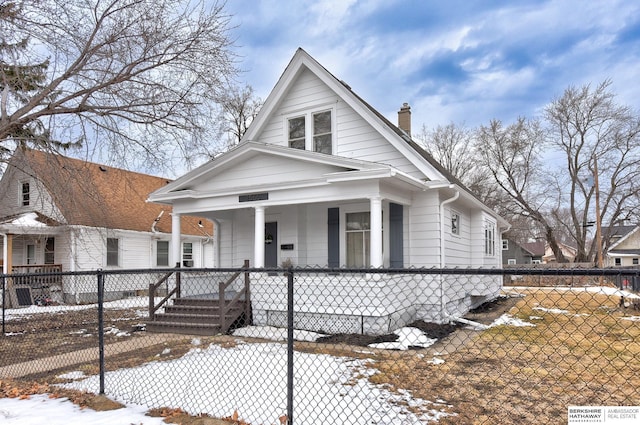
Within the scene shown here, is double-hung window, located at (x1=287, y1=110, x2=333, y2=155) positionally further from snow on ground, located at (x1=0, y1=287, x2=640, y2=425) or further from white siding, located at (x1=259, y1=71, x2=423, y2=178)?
snow on ground, located at (x1=0, y1=287, x2=640, y2=425)

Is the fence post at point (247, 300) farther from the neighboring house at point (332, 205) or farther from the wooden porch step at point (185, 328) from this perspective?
the wooden porch step at point (185, 328)

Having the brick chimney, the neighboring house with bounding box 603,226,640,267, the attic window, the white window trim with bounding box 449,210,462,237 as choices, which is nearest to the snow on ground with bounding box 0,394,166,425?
the white window trim with bounding box 449,210,462,237

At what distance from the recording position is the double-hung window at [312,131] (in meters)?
12.0

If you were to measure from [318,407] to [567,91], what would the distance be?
128 feet

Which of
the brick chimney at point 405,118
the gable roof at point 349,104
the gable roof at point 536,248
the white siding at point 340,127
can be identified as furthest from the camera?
the gable roof at point 536,248

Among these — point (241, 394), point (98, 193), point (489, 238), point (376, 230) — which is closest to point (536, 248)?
point (489, 238)

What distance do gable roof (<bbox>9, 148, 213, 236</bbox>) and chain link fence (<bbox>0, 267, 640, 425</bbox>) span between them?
2.34 meters

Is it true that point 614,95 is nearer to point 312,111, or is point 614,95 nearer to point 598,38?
point 598,38

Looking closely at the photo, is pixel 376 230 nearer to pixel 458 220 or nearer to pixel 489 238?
pixel 458 220

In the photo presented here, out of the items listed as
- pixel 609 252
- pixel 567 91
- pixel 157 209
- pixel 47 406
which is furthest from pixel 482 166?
pixel 47 406

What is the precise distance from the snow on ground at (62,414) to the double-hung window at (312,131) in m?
8.76

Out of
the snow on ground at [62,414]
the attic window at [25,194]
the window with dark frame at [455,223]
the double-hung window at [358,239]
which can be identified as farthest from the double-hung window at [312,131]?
the attic window at [25,194]

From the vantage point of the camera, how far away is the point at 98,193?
9492 millimetres

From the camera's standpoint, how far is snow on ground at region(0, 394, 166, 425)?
393 cm
